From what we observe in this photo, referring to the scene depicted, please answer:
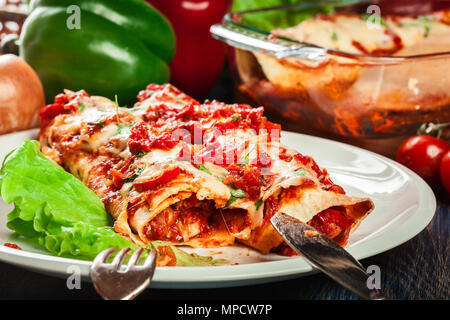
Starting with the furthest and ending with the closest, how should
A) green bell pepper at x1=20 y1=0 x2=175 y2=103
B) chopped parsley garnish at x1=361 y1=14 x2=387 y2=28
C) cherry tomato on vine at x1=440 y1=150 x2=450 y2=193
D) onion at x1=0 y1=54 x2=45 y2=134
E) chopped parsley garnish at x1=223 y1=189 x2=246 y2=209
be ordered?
chopped parsley garnish at x1=361 y1=14 x2=387 y2=28, green bell pepper at x1=20 y1=0 x2=175 y2=103, onion at x1=0 y1=54 x2=45 y2=134, cherry tomato on vine at x1=440 y1=150 x2=450 y2=193, chopped parsley garnish at x1=223 y1=189 x2=246 y2=209

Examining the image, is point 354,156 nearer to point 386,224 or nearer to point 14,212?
point 386,224

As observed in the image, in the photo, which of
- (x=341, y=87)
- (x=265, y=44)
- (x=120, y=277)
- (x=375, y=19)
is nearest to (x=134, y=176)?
(x=120, y=277)

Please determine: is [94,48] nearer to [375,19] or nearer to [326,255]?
[375,19]

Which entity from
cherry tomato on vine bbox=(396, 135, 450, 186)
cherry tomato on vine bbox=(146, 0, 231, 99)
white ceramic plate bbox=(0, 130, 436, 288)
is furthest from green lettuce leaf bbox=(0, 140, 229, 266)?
cherry tomato on vine bbox=(146, 0, 231, 99)

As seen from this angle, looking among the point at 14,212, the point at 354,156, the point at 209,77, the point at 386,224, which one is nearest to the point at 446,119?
the point at 354,156

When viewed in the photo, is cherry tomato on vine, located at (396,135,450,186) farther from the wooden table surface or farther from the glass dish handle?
the wooden table surface
